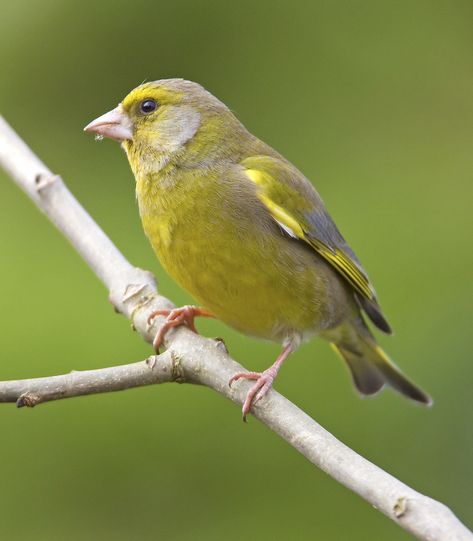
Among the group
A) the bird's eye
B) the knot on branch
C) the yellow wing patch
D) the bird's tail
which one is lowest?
the bird's tail

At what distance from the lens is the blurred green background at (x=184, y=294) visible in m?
3.88

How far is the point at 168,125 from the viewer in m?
3.60

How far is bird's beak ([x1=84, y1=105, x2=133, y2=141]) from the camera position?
3586 mm

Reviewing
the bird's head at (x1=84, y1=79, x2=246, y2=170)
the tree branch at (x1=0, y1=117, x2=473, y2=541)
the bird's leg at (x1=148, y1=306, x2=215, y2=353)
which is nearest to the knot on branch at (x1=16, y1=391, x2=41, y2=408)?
the tree branch at (x1=0, y1=117, x2=473, y2=541)

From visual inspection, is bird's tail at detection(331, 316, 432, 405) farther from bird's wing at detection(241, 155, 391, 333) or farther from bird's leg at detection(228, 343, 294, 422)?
bird's leg at detection(228, 343, 294, 422)

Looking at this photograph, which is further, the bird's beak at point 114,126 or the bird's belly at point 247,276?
the bird's beak at point 114,126

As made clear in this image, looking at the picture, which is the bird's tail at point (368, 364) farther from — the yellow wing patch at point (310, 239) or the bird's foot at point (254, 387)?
the bird's foot at point (254, 387)

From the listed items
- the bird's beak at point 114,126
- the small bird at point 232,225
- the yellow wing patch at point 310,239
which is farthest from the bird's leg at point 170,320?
the bird's beak at point 114,126

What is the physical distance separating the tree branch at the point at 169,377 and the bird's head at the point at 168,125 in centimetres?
35

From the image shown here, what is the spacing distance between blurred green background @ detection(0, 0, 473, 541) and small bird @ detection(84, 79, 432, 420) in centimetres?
39

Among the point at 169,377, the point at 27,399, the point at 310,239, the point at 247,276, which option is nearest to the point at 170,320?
the point at 247,276

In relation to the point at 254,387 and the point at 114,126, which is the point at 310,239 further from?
the point at 254,387

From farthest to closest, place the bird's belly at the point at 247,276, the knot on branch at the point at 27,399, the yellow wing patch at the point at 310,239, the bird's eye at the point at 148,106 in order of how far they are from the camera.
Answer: the bird's eye at the point at 148,106, the yellow wing patch at the point at 310,239, the bird's belly at the point at 247,276, the knot on branch at the point at 27,399

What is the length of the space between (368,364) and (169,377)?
162cm
